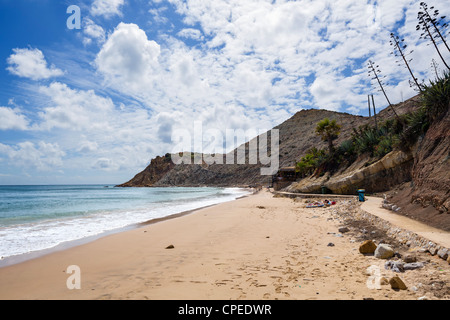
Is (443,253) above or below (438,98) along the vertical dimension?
below

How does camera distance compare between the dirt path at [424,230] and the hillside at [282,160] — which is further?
the hillside at [282,160]

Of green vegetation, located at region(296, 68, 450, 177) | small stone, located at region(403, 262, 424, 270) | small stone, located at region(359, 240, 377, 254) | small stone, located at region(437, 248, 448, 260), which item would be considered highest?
green vegetation, located at region(296, 68, 450, 177)

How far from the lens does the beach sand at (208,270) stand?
3.69 metres

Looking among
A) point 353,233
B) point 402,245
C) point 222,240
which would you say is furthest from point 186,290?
point 353,233

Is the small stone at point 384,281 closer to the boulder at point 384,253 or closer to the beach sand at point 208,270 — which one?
the beach sand at point 208,270

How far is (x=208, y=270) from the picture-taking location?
475 centimetres

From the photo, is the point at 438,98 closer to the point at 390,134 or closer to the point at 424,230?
the point at 424,230

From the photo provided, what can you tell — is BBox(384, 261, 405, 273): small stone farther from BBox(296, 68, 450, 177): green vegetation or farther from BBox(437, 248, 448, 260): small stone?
BBox(296, 68, 450, 177): green vegetation

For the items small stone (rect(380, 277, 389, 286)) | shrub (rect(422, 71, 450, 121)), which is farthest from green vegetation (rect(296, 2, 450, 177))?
small stone (rect(380, 277, 389, 286))

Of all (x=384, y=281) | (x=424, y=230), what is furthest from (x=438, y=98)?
(x=384, y=281)

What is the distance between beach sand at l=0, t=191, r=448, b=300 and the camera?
369cm

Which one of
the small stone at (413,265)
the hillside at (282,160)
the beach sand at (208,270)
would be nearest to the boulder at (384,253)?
the beach sand at (208,270)

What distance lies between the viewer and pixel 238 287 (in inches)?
153
